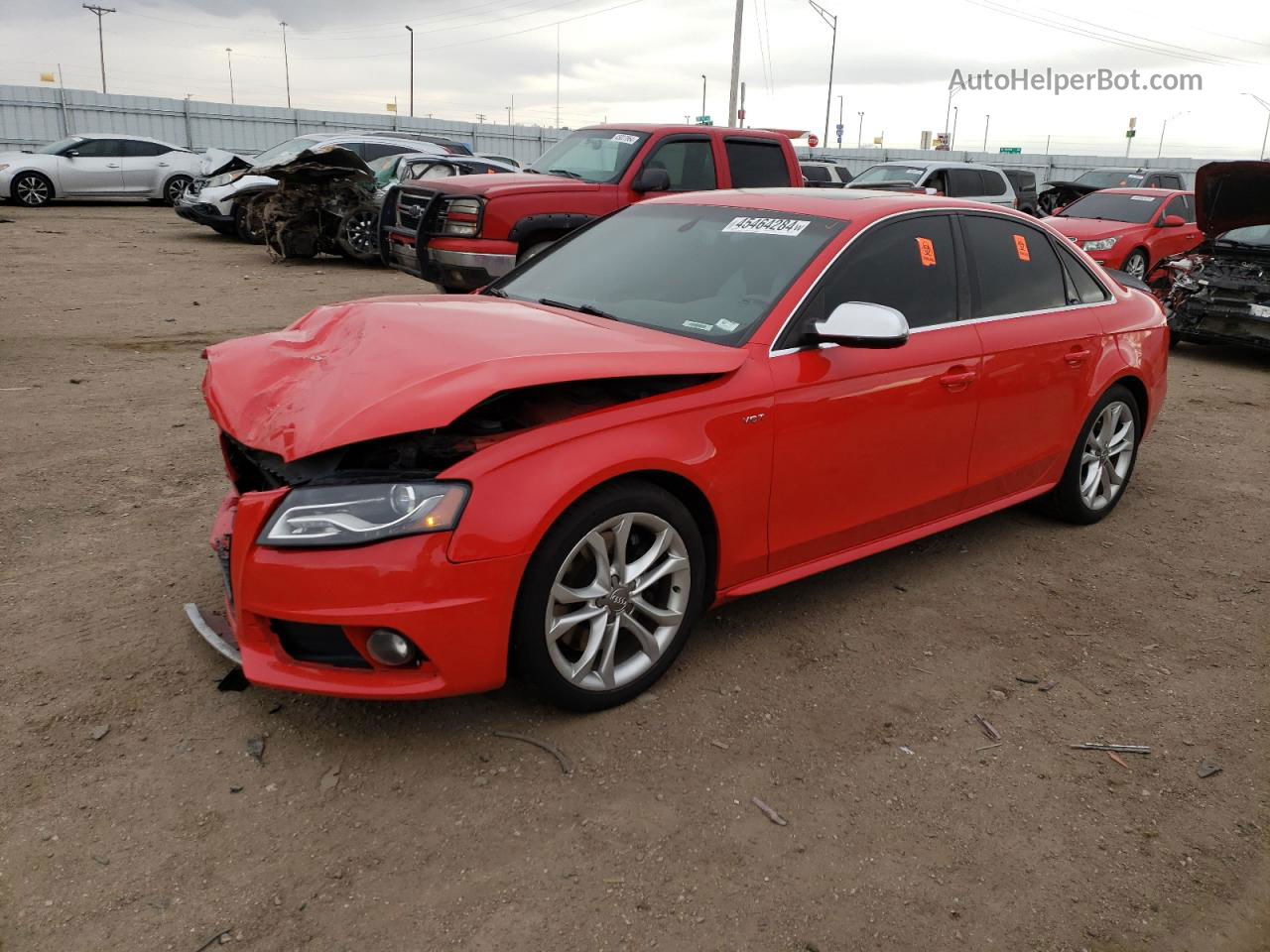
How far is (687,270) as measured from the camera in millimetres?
Answer: 3867

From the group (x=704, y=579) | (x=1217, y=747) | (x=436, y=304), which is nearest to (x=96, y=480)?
(x=436, y=304)

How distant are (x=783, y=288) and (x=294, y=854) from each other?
7.71 ft

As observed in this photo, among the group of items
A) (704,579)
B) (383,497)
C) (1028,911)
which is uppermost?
(383,497)

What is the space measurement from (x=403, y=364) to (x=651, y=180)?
22.9ft

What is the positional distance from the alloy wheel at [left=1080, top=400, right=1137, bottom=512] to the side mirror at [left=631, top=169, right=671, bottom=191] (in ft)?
17.9

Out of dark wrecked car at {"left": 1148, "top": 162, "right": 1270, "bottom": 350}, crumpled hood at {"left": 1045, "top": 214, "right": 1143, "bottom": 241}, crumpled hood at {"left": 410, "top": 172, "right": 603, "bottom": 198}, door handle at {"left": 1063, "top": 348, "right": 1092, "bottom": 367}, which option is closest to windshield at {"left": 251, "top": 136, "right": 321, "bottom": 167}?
crumpled hood at {"left": 410, "top": 172, "right": 603, "bottom": 198}

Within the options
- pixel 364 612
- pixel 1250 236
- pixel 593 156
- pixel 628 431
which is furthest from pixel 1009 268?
pixel 1250 236

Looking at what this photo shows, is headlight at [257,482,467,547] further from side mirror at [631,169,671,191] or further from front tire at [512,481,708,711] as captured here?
side mirror at [631,169,671,191]

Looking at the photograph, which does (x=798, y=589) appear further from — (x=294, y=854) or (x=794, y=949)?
(x=294, y=854)

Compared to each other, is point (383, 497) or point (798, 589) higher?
point (383, 497)

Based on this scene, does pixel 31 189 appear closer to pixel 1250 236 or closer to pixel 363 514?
pixel 1250 236

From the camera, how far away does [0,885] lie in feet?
7.84

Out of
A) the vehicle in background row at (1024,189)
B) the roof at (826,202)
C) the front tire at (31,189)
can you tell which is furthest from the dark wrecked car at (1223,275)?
the front tire at (31,189)

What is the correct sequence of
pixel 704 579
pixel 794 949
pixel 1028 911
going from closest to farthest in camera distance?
pixel 794 949, pixel 1028 911, pixel 704 579
